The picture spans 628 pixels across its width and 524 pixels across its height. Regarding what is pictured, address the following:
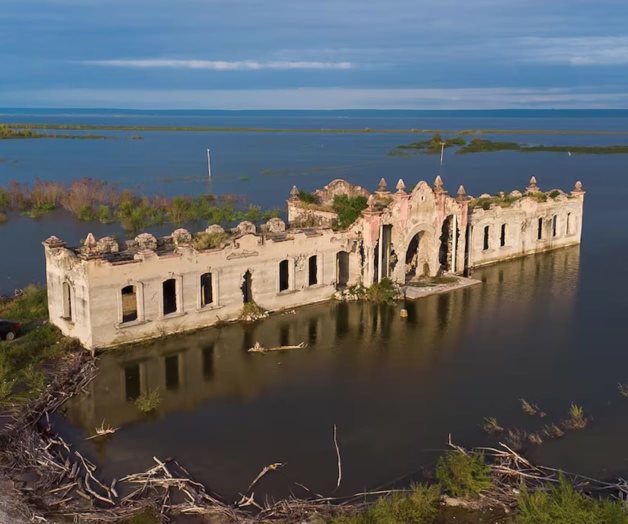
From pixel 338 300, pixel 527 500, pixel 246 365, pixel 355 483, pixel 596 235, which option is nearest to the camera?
pixel 527 500

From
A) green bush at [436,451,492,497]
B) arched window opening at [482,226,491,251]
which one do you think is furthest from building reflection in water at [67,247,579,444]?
green bush at [436,451,492,497]

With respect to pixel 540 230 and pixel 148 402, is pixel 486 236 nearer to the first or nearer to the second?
pixel 540 230

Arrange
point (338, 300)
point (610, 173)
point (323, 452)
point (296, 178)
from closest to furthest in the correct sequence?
point (323, 452) → point (338, 300) → point (296, 178) → point (610, 173)

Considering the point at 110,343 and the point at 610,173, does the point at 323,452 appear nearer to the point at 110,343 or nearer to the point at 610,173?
the point at 110,343

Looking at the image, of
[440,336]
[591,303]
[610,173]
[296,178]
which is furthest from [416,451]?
[610,173]

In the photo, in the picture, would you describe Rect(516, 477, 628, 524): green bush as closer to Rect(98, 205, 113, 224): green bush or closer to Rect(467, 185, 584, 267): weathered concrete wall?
Rect(467, 185, 584, 267): weathered concrete wall

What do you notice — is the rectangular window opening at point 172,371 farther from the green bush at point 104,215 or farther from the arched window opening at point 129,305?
the green bush at point 104,215

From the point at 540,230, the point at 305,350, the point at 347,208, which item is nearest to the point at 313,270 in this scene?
the point at 347,208
